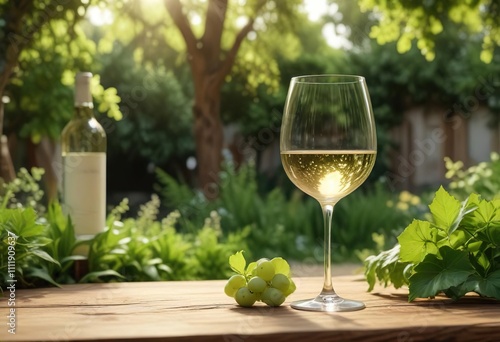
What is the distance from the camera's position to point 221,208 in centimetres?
634

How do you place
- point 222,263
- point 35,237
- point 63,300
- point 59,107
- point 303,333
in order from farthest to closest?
point 59,107 < point 222,263 < point 35,237 < point 63,300 < point 303,333

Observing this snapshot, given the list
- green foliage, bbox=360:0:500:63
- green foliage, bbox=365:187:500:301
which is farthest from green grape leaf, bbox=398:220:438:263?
green foliage, bbox=360:0:500:63

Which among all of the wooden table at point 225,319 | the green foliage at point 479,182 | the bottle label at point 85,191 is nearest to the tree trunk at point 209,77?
the green foliage at point 479,182

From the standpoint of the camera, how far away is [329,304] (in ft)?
4.65

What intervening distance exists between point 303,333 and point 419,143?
12579 millimetres

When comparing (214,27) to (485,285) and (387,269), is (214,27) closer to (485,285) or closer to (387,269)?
(387,269)

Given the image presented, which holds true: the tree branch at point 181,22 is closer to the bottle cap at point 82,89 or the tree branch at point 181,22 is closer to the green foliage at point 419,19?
the green foliage at point 419,19

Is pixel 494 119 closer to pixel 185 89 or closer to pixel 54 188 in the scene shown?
pixel 185 89

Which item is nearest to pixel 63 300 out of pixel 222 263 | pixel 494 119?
pixel 222 263

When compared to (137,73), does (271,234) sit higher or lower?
lower

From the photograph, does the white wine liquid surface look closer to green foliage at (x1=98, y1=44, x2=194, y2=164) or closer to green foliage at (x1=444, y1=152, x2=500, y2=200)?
green foliage at (x1=444, y1=152, x2=500, y2=200)

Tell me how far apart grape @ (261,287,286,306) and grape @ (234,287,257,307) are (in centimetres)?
2

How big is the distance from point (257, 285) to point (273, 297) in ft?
0.14

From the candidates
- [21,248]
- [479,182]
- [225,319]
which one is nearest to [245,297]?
[225,319]
